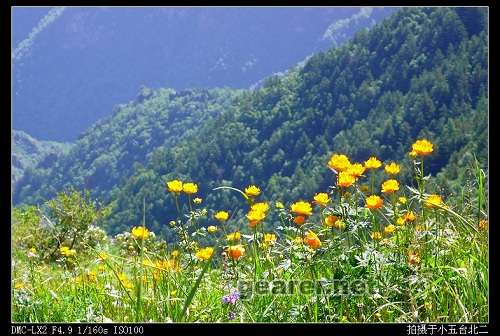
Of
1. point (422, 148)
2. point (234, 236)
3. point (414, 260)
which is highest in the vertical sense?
point (422, 148)

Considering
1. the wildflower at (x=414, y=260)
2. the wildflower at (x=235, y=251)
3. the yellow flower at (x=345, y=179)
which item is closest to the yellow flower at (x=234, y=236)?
the wildflower at (x=235, y=251)

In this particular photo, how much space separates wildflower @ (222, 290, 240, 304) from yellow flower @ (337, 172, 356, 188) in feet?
1.89

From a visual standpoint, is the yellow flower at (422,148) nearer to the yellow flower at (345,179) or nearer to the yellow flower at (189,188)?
the yellow flower at (345,179)

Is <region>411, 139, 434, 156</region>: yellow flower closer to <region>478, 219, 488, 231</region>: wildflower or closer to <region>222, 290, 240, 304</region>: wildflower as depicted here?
<region>478, 219, 488, 231</region>: wildflower

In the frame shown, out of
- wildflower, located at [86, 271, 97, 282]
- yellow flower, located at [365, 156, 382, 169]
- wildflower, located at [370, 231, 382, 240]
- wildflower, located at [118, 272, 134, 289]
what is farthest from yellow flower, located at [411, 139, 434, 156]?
wildflower, located at [86, 271, 97, 282]

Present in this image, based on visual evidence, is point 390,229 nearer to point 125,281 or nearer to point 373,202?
point 373,202

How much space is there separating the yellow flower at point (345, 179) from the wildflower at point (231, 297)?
577 millimetres

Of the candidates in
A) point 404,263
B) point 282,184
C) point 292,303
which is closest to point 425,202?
point 404,263

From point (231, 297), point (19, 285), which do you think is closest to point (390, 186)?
point (231, 297)

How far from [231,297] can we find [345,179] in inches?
25.0

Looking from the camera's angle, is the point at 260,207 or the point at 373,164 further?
the point at 373,164

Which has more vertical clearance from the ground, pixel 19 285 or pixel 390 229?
pixel 390 229

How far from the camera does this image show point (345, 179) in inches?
102

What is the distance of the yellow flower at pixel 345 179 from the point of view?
2.57 m
